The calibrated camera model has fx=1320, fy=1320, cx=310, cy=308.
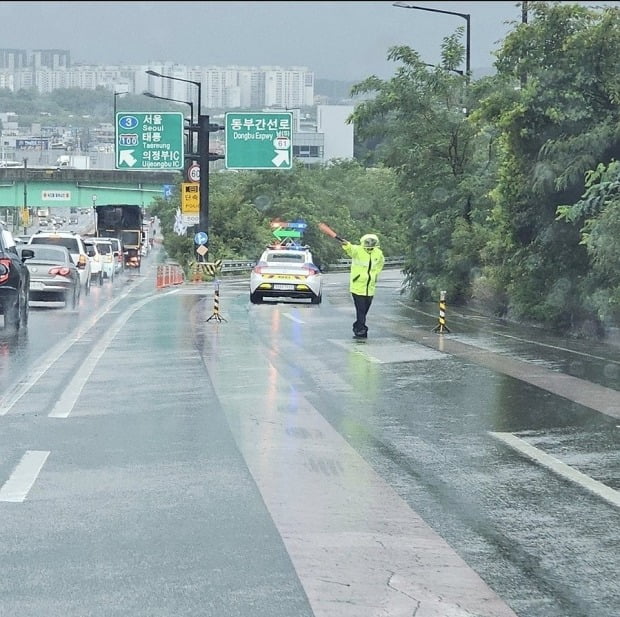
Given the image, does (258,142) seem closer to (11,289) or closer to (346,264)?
(11,289)

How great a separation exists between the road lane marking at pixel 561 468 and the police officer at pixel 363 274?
9897mm

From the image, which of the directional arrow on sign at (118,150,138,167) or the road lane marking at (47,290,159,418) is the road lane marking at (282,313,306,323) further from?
the directional arrow on sign at (118,150,138,167)

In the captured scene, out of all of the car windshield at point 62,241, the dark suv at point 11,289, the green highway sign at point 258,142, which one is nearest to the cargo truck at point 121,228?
the green highway sign at point 258,142

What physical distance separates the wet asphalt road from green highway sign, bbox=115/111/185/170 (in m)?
34.5

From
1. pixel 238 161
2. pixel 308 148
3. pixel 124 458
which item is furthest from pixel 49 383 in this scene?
pixel 308 148

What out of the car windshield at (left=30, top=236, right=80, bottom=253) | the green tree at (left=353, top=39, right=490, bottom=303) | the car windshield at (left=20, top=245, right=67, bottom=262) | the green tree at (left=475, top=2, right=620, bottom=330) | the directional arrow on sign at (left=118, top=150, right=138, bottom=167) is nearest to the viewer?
the green tree at (left=475, top=2, right=620, bottom=330)

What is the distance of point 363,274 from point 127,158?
3182 cm

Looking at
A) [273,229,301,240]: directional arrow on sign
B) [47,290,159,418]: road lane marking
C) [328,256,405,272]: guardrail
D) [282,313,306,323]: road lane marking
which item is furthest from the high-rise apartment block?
[47,290,159,418]: road lane marking

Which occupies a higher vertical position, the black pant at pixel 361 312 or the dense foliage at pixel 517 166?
the dense foliage at pixel 517 166

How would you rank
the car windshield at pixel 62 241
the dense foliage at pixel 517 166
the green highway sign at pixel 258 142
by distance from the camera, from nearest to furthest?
the dense foliage at pixel 517 166, the car windshield at pixel 62 241, the green highway sign at pixel 258 142

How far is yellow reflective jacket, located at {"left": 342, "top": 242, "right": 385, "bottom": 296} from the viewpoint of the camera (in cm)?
2116

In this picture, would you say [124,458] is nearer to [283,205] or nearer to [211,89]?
[283,205]

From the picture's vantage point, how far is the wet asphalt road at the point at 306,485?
20.5ft

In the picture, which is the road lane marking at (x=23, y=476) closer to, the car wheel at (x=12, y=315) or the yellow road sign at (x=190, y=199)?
the car wheel at (x=12, y=315)
